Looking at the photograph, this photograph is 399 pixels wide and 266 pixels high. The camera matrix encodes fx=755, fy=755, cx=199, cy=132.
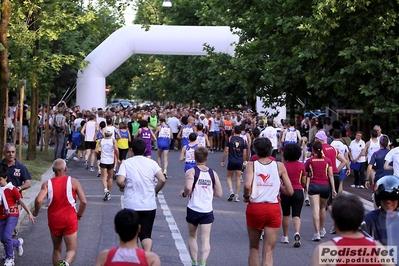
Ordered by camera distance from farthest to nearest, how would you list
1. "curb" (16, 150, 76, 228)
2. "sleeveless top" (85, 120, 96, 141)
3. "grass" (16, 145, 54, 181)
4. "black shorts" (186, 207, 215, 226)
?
"sleeveless top" (85, 120, 96, 141)
"grass" (16, 145, 54, 181)
"curb" (16, 150, 76, 228)
"black shorts" (186, 207, 215, 226)

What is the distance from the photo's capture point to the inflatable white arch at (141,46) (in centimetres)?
3400

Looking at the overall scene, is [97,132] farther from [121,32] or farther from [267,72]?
[121,32]

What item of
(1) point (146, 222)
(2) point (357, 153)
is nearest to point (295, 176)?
(1) point (146, 222)

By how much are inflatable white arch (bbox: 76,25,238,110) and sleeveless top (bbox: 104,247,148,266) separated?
28928mm

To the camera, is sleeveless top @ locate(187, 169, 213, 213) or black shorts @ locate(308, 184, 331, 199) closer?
sleeveless top @ locate(187, 169, 213, 213)

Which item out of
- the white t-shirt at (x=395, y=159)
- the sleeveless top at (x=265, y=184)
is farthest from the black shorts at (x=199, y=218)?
the white t-shirt at (x=395, y=159)

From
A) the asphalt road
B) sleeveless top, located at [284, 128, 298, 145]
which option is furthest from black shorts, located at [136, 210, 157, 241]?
sleeveless top, located at [284, 128, 298, 145]

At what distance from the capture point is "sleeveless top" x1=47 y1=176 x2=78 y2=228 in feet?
27.5

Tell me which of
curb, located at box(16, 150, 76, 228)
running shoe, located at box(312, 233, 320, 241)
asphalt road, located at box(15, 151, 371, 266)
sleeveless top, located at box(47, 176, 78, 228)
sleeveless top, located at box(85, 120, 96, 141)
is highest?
sleeveless top, located at box(85, 120, 96, 141)

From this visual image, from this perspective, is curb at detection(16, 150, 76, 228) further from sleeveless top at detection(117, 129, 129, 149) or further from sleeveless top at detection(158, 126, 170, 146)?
sleeveless top at detection(158, 126, 170, 146)

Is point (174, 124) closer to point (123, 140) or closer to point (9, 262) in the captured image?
point (123, 140)

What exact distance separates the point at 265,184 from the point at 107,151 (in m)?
9.17

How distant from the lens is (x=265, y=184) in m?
8.54

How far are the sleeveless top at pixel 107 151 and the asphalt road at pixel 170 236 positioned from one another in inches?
34.2
